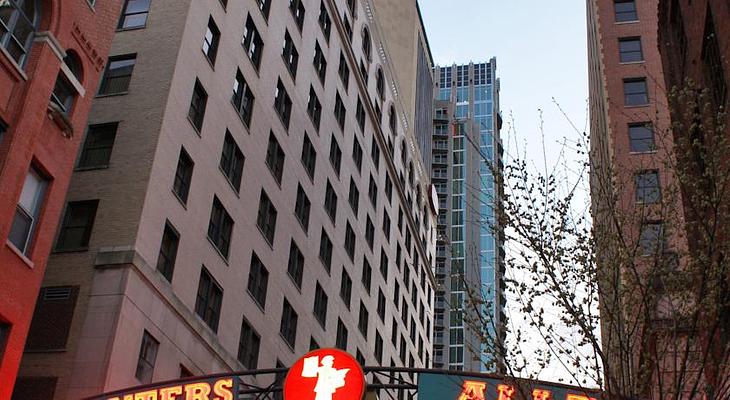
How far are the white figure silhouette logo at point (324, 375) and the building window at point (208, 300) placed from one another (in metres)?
15.5

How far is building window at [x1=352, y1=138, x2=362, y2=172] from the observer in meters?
56.4

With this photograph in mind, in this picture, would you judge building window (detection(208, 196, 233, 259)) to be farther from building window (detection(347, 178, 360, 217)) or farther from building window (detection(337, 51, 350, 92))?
building window (detection(337, 51, 350, 92))

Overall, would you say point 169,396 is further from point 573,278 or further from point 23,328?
point 573,278

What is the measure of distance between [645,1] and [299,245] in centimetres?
3121

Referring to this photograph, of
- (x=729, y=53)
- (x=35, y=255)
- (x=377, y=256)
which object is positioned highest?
(x=377, y=256)

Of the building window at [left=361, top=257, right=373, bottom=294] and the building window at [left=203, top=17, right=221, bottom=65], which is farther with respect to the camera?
the building window at [left=361, top=257, right=373, bottom=294]

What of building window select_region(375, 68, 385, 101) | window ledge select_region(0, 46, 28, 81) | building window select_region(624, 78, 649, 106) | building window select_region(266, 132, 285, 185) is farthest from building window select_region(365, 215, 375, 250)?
window ledge select_region(0, 46, 28, 81)

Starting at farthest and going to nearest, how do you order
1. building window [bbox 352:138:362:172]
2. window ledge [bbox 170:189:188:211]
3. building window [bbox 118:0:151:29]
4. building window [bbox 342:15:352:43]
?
building window [bbox 342:15:352:43] → building window [bbox 352:138:362:172] → building window [bbox 118:0:151:29] → window ledge [bbox 170:189:188:211]

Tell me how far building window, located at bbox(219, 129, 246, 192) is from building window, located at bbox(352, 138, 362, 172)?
18851 millimetres

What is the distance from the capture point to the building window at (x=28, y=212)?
73.3 ft

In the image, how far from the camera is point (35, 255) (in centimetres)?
2264

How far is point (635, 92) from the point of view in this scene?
55.5 m

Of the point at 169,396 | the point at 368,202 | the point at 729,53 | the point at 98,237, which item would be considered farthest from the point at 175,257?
the point at 368,202

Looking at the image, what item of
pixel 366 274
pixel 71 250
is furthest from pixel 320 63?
pixel 71 250
